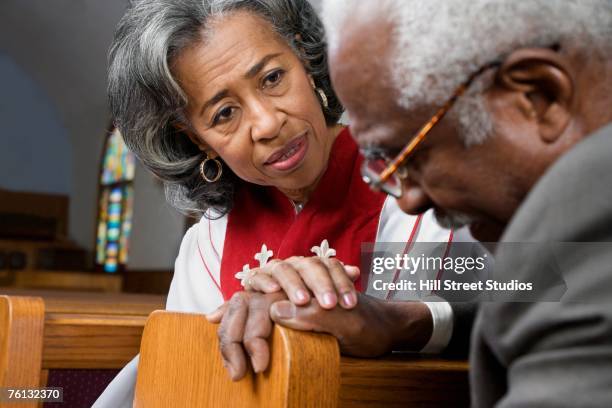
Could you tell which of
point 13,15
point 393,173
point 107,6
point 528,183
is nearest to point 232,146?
point 393,173

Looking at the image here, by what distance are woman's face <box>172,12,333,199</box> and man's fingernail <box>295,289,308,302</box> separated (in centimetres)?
88

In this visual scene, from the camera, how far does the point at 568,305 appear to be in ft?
2.32

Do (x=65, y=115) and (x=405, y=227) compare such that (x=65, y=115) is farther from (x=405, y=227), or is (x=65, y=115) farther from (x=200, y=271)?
(x=405, y=227)

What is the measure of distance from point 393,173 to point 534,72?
228 mm

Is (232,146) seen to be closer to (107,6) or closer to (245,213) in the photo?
(245,213)

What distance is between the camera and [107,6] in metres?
11.8

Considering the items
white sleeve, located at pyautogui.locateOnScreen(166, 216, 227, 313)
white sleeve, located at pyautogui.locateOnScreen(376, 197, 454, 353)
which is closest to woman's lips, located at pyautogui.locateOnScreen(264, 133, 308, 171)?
white sleeve, located at pyautogui.locateOnScreen(376, 197, 454, 353)

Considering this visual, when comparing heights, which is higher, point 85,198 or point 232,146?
point 85,198

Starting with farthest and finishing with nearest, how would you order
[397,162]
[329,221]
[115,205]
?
[115,205]
[329,221]
[397,162]

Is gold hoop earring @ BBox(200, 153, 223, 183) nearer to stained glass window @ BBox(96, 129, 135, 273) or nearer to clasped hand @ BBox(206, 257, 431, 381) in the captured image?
clasped hand @ BBox(206, 257, 431, 381)

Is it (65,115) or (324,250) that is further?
(65,115)

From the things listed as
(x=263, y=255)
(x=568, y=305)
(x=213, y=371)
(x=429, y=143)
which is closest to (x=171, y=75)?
(x=263, y=255)

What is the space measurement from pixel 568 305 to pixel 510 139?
249 mm

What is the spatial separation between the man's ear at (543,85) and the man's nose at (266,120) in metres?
1.16
